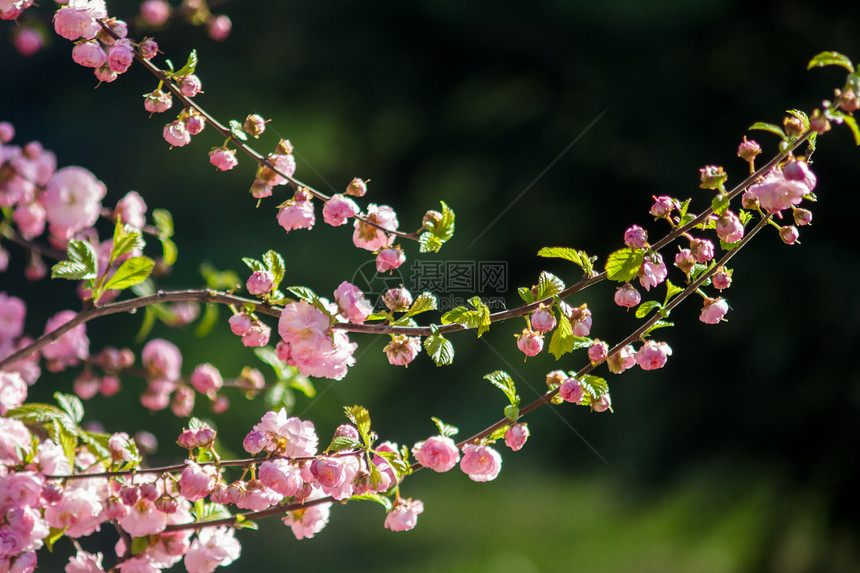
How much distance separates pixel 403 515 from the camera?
1.45ft

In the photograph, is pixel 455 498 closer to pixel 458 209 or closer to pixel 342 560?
pixel 342 560

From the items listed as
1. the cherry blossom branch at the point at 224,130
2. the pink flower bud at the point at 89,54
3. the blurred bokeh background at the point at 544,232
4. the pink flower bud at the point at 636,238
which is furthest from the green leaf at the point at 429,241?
the blurred bokeh background at the point at 544,232

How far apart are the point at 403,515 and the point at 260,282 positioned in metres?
0.16

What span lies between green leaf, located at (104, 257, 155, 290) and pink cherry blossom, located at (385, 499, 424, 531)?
0.21m

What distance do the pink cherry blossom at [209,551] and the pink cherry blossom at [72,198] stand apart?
0.27 meters

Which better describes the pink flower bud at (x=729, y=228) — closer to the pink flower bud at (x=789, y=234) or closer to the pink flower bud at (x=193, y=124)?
the pink flower bud at (x=789, y=234)

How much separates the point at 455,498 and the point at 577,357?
74 cm

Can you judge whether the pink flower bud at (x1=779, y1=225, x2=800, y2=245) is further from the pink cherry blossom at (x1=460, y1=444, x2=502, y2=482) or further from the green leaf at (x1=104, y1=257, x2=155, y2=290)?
the green leaf at (x1=104, y1=257, x2=155, y2=290)

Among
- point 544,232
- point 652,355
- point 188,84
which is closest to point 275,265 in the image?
point 188,84

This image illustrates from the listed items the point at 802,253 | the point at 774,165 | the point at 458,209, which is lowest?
the point at 774,165

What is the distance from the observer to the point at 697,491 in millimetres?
1461

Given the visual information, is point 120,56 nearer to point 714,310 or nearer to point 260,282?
point 260,282

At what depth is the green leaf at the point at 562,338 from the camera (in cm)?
40

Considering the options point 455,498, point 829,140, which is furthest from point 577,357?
point 455,498
